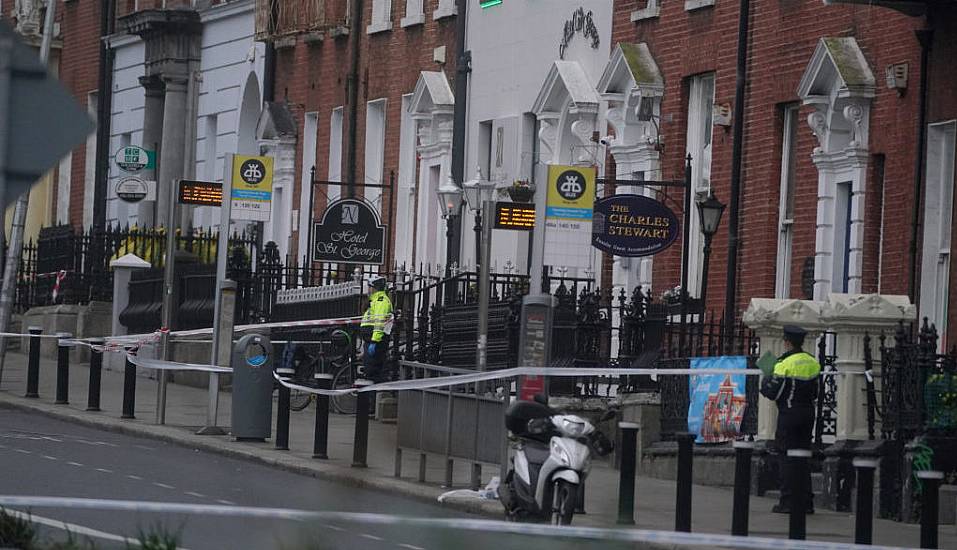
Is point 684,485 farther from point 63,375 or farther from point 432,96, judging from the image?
point 432,96

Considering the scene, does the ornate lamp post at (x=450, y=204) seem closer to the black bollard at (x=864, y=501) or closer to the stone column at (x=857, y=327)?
the stone column at (x=857, y=327)


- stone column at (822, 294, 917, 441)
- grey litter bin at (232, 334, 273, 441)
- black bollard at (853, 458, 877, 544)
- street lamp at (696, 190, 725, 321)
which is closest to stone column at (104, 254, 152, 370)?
grey litter bin at (232, 334, 273, 441)

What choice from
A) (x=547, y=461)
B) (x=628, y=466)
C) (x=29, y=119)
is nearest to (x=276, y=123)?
(x=628, y=466)

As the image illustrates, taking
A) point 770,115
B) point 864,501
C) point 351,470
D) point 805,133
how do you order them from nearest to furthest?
1. point 864,501
2. point 351,470
3. point 805,133
4. point 770,115

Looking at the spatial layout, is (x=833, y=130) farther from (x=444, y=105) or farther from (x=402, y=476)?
(x=444, y=105)

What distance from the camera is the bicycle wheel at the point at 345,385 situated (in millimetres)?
29469

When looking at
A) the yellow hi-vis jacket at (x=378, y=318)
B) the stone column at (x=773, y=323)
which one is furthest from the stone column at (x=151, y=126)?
the stone column at (x=773, y=323)

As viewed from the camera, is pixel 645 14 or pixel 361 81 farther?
pixel 361 81

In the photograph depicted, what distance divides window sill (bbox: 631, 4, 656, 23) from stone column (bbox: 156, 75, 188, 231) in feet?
56.8

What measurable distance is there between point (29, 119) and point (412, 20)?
90.7 ft

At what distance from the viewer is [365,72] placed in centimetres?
3866

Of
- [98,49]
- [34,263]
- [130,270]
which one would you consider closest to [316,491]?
[130,270]

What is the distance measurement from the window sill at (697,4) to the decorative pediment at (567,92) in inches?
102

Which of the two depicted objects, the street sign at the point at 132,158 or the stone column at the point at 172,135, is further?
the stone column at the point at 172,135
